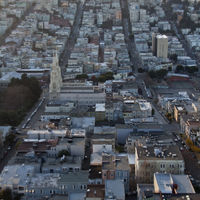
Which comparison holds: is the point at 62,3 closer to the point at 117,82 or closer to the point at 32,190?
the point at 117,82

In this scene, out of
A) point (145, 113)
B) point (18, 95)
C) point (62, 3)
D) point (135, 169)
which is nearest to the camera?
point (135, 169)

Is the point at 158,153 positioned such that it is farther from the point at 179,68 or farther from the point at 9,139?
the point at 179,68

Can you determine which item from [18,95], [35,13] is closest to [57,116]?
[18,95]

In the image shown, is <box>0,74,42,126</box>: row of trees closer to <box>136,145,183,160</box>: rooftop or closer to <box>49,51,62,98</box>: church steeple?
<box>49,51,62,98</box>: church steeple

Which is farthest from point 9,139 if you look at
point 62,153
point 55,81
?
point 55,81

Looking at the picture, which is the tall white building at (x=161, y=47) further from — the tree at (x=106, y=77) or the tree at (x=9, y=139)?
the tree at (x=9, y=139)

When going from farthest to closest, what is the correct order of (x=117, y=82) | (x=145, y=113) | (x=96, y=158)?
(x=117, y=82)
(x=145, y=113)
(x=96, y=158)

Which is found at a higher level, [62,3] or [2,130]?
[62,3]

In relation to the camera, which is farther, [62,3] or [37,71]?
[62,3]
